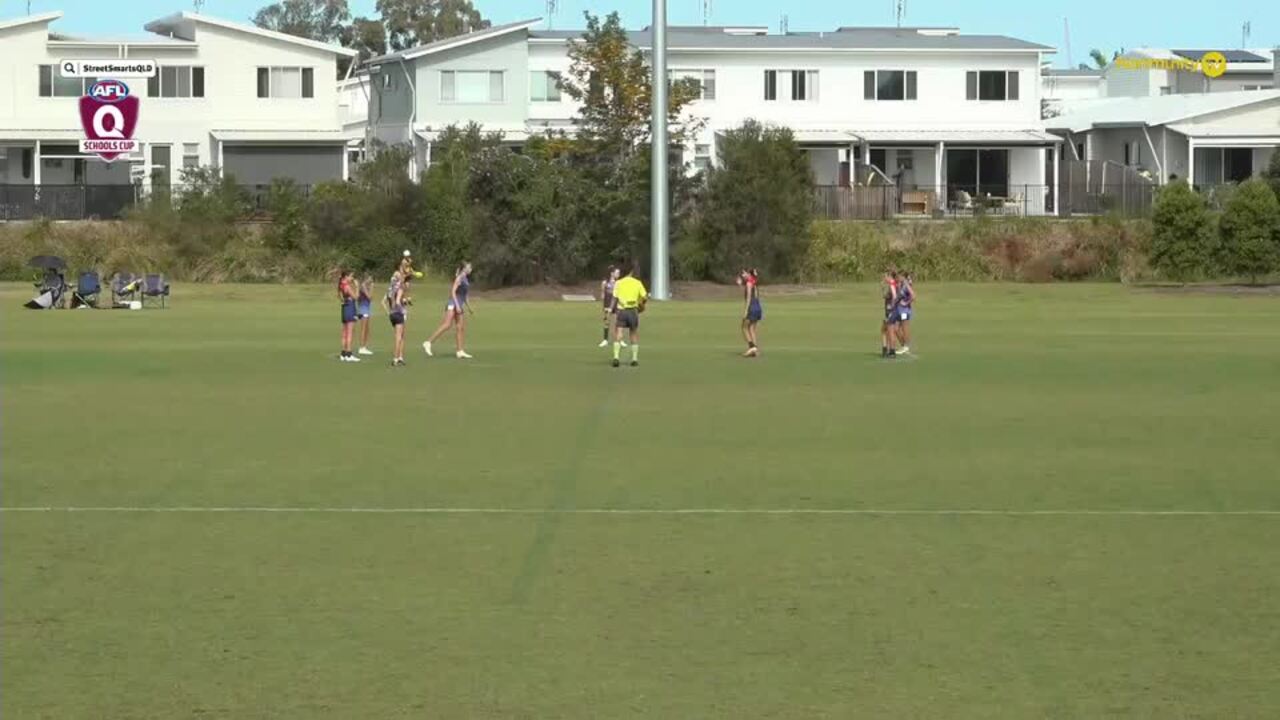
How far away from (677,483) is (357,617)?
22.1ft

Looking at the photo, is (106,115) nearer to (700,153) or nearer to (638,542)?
(700,153)

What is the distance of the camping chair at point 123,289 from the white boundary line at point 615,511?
3531 centimetres

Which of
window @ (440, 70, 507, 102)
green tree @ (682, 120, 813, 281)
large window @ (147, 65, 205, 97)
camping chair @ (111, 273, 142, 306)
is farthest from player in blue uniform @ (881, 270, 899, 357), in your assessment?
large window @ (147, 65, 205, 97)

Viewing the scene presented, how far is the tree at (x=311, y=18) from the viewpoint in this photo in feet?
461

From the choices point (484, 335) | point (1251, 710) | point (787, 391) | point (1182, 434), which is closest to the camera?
point (1251, 710)

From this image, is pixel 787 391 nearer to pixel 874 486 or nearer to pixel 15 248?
pixel 874 486

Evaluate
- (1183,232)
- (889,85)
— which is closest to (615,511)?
(1183,232)

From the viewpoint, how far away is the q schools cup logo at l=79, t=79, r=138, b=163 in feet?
271

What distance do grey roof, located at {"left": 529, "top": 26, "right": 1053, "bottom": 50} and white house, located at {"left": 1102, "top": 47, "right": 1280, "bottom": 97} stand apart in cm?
2768

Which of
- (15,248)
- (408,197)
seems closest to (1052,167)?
(408,197)

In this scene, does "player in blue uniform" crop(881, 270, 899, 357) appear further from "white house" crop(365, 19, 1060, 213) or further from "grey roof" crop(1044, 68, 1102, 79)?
"grey roof" crop(1044, 68, 1102, 79)

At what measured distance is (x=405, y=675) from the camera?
11.2 metres

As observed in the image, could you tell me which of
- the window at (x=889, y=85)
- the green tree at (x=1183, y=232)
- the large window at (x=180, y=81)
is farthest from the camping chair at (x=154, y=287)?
the window at (x=889, y=85)

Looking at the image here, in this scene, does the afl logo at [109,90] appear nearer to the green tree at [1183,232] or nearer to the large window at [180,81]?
the large window at [180,81]
